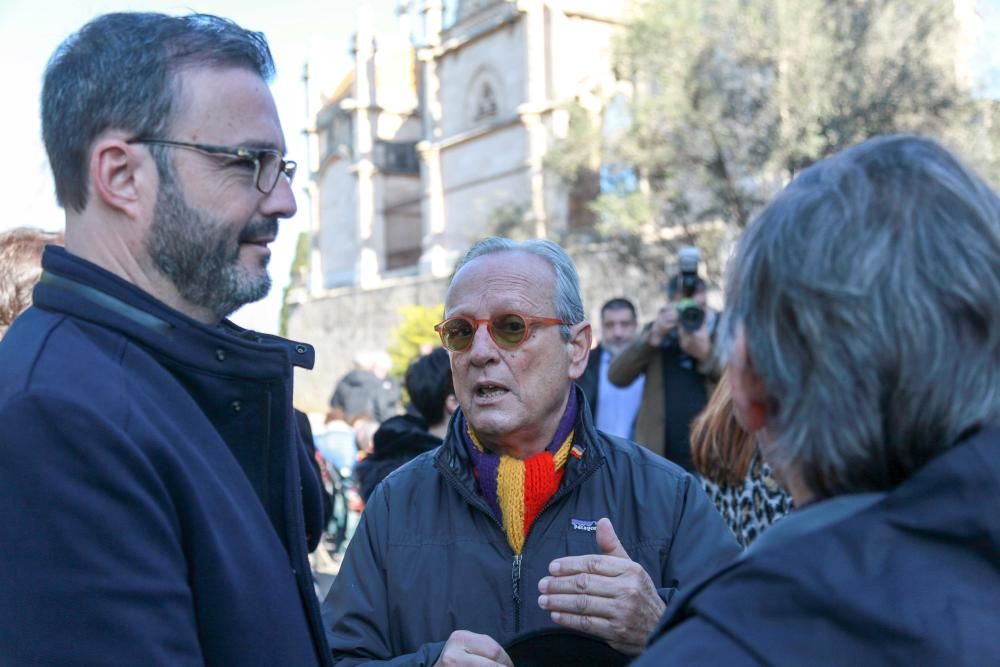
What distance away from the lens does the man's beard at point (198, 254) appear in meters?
1.79

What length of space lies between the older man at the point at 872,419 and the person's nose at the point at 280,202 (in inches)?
35.9

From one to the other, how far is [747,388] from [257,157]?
98 centimetres

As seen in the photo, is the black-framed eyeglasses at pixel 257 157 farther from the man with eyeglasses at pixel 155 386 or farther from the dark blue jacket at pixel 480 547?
the dark blue jacket at pixel 480 547

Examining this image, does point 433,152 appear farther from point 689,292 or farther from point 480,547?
point 480,547

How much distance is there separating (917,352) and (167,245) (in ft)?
4.00

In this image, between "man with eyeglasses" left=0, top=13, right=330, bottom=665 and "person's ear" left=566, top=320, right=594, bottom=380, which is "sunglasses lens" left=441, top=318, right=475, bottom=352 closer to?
"person's ear" left=566, top=320, right=594, bottom=380

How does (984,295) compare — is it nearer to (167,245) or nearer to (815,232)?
(815,232)

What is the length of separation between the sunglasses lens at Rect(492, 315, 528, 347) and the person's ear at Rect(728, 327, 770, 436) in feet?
4.41

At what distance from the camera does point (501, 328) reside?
109 inches

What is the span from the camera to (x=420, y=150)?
123 feet

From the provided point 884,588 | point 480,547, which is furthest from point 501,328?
point 884,588

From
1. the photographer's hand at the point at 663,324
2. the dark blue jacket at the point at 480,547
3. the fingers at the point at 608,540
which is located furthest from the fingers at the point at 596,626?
the photographer's hand at the point at 663,324

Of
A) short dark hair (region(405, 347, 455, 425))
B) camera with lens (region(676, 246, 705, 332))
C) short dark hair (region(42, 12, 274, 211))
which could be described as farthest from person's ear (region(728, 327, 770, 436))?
camera with lens (region(676, 246, 705, 332))

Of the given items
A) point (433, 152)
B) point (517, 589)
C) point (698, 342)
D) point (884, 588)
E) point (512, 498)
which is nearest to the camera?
point (884, 588)
